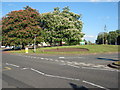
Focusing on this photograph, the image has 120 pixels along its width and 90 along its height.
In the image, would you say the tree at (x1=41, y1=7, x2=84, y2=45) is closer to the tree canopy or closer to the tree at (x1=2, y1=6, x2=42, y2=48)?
the tree canopy

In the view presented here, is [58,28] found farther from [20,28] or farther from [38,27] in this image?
[20,28]

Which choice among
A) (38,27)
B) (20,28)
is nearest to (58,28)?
(38,27)

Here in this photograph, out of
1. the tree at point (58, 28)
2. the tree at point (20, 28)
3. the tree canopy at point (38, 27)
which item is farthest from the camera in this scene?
the tree at point (58, 28)

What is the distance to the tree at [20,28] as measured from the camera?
33344 millimetres

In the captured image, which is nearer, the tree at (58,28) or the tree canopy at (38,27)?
the tree canopy at (38,27)

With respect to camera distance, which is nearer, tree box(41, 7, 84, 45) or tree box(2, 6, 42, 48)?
tree box(2, 6, 42, 48)

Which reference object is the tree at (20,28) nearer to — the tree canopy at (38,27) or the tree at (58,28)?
the tree canopy at (38,27)

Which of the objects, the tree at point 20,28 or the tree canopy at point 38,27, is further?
the tree canopy at point 38,27

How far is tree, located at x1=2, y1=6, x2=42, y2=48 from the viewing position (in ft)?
109

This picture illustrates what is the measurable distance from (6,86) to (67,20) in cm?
3428

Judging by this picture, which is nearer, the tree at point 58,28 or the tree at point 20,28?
the tree at point 20,28

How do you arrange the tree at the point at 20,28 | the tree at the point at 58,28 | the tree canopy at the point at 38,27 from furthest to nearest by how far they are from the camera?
the tree at the point at 58,28 < the tree canopy at the point at 38,27 < the tree at the point at 20,28

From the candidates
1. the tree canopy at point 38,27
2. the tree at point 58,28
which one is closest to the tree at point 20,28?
the tree canopy at point 38,27

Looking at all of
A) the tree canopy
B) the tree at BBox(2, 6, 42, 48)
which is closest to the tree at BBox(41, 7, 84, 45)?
the tree canopy
